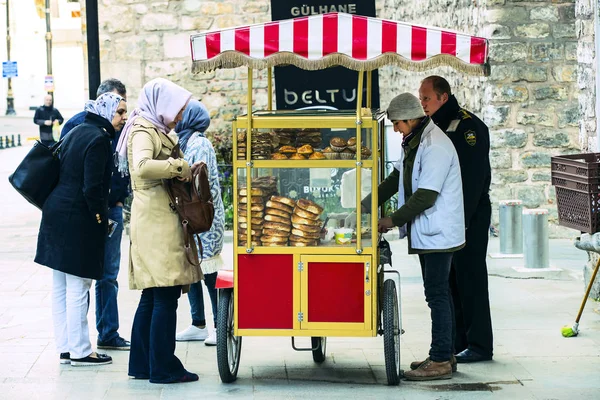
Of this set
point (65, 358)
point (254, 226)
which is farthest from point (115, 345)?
point (254, 226)

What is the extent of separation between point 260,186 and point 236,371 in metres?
1.14

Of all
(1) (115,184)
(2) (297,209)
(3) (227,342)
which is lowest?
(3) (227,342)

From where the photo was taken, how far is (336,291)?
21.2 feet

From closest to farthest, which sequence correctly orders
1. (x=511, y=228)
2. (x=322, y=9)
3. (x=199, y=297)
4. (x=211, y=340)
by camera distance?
(x=211, y=340)
(x=199, y=297)
(x=322, y=9)
(x=511, y=228)

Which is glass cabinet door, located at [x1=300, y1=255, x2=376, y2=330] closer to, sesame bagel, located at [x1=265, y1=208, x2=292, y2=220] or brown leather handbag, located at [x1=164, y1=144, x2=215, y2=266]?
sesame bagel, located at [x1=265, y1=208, x2=292, y2=220]

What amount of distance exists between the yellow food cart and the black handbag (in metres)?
1.19

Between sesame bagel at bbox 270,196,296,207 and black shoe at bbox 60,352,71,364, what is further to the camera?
black shoe at bbox 60,352,71,364

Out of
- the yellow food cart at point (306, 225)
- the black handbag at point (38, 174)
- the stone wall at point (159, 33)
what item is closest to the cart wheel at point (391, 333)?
the yellow food cart at point (306, 225)

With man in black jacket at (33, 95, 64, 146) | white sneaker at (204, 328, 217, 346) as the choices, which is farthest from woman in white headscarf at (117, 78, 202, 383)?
man in black jacket at (33, 95, 64, 146)

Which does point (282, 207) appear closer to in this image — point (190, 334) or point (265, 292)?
point (265, 292)

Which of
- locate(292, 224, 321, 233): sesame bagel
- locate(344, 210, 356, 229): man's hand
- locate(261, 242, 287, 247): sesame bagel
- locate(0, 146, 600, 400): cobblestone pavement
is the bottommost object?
locate(0, 146, 600, 400): cobblestone pavement

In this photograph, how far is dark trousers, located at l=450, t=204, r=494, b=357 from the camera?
7.13m

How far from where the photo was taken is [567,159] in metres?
7.54

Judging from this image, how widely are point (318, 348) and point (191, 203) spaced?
1332mm
